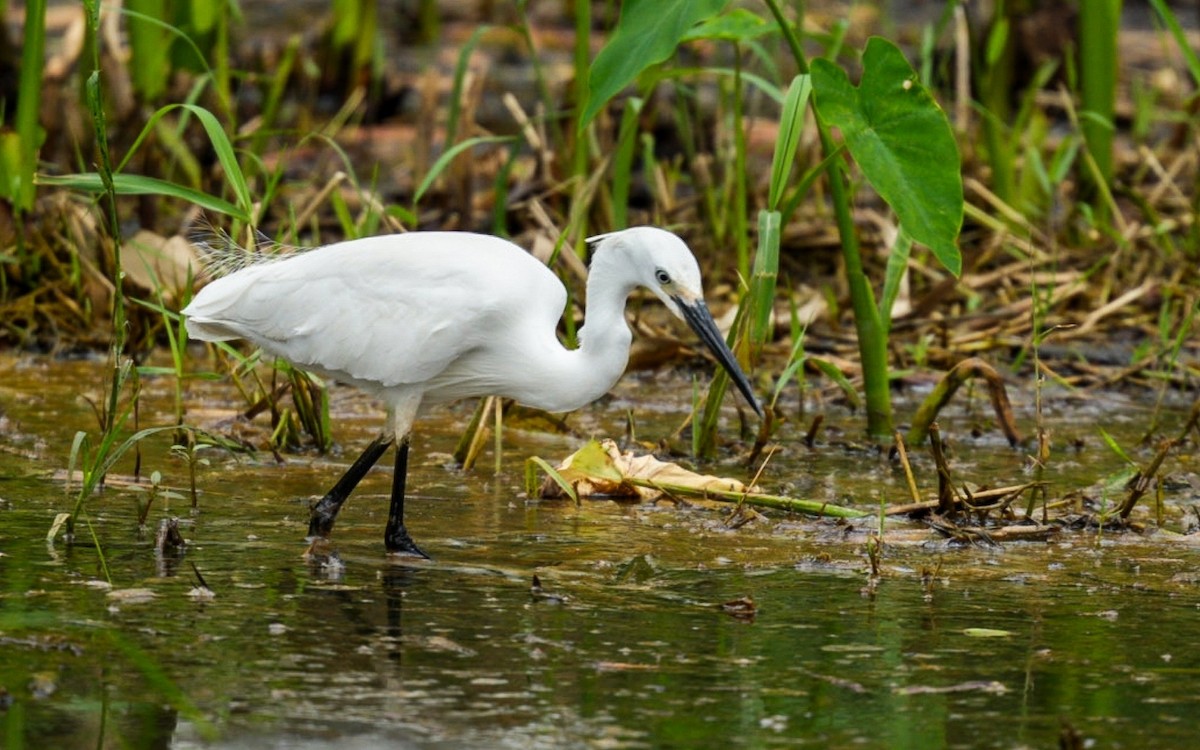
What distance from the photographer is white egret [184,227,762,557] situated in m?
4.47

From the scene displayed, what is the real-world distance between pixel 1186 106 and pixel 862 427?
3.12 meters

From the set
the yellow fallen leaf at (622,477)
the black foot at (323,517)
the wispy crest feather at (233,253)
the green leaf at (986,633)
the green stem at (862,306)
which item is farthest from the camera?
the green stem at (862,306)

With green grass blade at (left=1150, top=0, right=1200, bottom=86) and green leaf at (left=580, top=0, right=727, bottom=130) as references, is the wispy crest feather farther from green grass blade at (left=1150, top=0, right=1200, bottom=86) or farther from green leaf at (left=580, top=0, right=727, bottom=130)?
green grass blade at (left=1150, top=0, right=1200, bottom=86)

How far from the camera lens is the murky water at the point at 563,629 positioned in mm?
3029

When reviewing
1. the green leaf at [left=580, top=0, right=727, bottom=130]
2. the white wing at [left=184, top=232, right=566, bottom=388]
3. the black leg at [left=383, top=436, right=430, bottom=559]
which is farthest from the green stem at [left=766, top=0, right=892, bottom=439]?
the black leg at [left=383, top=436, right=430, bottom=559]

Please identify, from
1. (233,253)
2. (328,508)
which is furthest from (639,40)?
(328,508)

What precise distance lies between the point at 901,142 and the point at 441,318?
4.26ft

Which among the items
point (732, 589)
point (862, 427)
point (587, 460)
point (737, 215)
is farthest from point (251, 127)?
point (732, 589)

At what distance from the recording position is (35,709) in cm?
297

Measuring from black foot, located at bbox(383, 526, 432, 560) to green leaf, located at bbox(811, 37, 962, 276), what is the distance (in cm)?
149

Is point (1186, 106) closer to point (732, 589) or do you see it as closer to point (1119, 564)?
point (1119, 564)

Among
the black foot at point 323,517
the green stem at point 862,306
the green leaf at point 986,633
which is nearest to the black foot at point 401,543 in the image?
the black foot at point 323,517

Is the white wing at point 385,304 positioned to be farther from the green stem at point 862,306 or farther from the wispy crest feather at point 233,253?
the green stem at point 862,306

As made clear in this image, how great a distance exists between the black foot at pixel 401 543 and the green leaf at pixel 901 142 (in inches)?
58.8
